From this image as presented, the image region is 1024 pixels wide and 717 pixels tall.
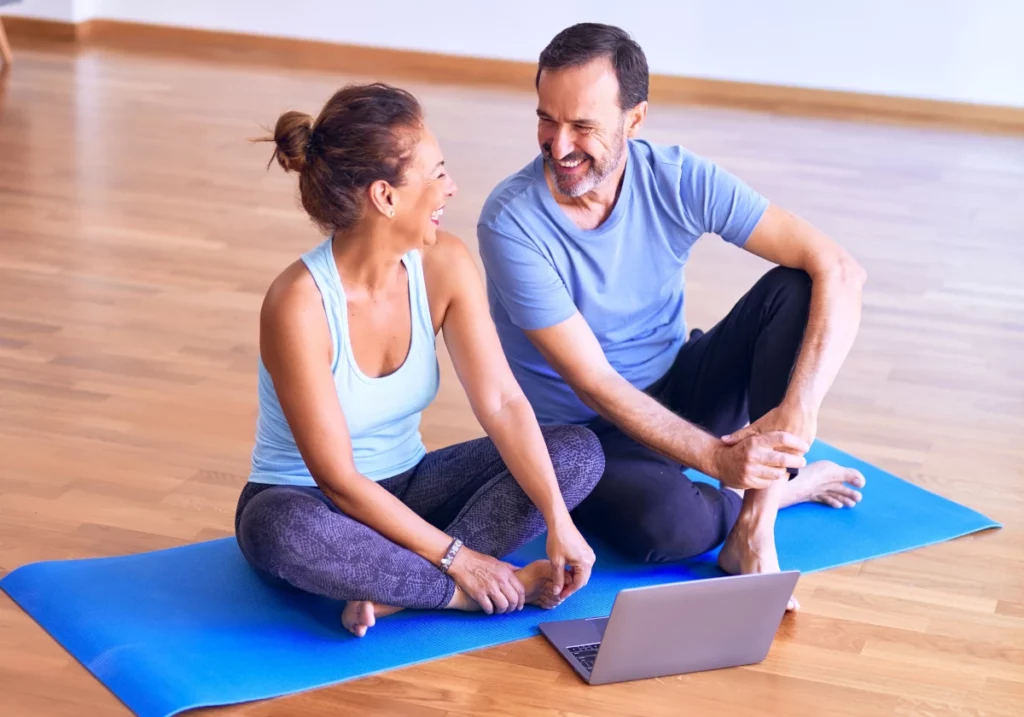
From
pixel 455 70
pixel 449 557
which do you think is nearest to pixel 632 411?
pixel 449 557

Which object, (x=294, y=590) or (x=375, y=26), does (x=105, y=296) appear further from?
(x=375, y=26)

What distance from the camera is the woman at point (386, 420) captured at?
188 cm

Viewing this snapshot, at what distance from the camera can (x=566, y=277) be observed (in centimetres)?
223

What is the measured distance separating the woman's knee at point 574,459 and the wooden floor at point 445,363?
0.78ft

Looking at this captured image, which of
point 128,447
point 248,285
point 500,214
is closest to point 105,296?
point 248,285

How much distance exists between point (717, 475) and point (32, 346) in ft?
5.49

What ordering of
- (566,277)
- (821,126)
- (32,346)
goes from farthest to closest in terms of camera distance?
1. (821,126)
2. (32,346)
3. (566,277)

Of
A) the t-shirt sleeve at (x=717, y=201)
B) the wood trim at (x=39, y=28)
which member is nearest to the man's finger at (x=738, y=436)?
the t-shirt sleeve at (x=717, y=201)

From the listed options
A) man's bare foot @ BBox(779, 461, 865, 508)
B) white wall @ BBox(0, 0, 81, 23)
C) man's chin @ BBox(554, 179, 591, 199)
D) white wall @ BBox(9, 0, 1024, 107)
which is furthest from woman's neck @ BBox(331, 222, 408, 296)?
white wall @ BBox(0, 0, 81, 23)

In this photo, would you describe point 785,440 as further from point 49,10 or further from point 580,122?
point 49,10

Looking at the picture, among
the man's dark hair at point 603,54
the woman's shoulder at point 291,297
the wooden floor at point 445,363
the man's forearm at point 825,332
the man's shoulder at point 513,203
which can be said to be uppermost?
the man's dark hair at point 603,54

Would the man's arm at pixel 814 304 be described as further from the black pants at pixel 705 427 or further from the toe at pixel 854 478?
the toe at pixel 854 478

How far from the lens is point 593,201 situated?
2252 millimetres

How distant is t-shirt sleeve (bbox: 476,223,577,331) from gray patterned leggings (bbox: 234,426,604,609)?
0.18 metres
